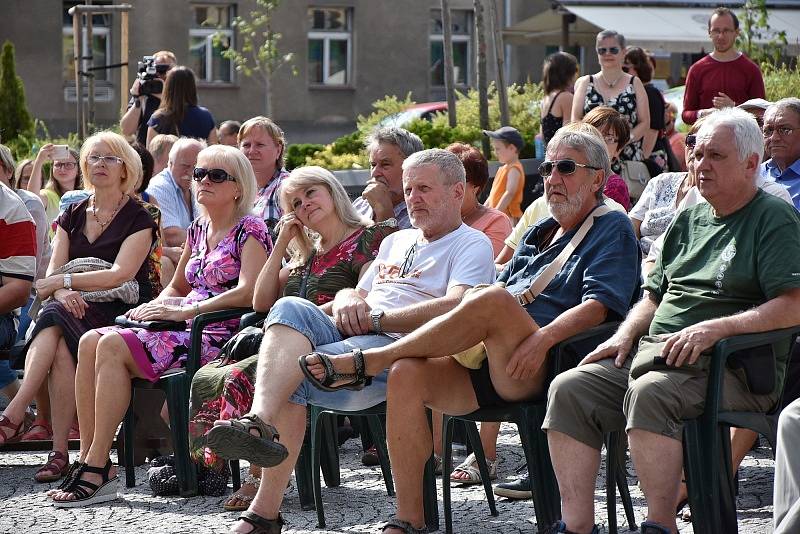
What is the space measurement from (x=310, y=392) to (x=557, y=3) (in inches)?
765

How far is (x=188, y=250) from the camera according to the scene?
7.16 m

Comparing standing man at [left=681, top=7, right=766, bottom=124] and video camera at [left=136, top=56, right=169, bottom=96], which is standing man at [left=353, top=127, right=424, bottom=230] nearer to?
standing man at [left=681, top=7, right=766, bottom=124]

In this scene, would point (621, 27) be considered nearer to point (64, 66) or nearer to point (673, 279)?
point (64, 66)

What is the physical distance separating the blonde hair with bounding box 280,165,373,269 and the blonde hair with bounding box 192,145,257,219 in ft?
1.56

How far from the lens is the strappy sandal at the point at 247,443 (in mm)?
4980

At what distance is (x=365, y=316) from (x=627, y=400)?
1.36m

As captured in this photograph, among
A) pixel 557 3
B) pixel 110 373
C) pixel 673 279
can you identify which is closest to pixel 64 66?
pixel 557 3

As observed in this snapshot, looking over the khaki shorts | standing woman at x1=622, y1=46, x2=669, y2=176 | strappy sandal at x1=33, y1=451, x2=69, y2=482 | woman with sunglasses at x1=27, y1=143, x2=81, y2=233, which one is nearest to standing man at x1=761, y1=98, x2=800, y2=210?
the khaki shorts

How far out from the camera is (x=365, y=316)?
565 cm

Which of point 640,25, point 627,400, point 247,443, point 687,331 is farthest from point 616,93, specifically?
point 640,25

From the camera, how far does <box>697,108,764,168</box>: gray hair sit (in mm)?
5020

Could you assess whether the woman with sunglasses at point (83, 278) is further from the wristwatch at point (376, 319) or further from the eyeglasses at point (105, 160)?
the wristwatch at point (376, 319)

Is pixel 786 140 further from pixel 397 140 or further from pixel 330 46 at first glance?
pixel 330 46

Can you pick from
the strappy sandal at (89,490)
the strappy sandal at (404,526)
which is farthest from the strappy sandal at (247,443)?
the strappy sandal at (89,490)
